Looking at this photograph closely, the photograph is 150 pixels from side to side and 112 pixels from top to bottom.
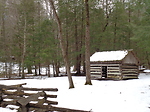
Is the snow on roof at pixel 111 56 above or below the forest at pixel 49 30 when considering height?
below

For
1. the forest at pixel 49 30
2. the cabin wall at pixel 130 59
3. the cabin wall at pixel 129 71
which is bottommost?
the cabin wall at pixel 129 71

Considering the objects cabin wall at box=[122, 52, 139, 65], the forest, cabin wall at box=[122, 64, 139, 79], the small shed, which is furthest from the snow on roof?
the forest

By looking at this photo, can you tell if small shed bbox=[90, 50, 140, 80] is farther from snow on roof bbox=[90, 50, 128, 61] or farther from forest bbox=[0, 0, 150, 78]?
forest bbox=[0, 0, 150, 78]

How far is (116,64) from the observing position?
1733cm

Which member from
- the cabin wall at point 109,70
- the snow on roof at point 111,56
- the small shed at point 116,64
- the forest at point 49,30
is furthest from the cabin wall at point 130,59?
the forest at point 49,30

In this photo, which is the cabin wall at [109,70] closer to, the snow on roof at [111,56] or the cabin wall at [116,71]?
the cabin wall at [116,71]

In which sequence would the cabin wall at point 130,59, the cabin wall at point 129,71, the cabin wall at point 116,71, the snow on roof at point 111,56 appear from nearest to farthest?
the cabin wall at point 116,71
the snow on roof at point 111,56
the cabin wall at point 129,71
the cabin wall at point 130,59

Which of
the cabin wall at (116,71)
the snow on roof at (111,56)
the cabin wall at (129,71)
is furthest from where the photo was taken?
the cabin wall at (129,71)

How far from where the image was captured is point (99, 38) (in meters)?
24.8

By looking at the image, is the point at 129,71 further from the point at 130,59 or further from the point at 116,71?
the point at 116,71

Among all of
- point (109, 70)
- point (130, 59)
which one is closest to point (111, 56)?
point (109, 70)

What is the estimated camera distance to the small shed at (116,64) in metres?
17.3

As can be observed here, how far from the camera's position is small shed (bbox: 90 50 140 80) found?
56.6 feet

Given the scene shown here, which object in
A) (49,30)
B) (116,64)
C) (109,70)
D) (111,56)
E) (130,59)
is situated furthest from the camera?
(49,30)
